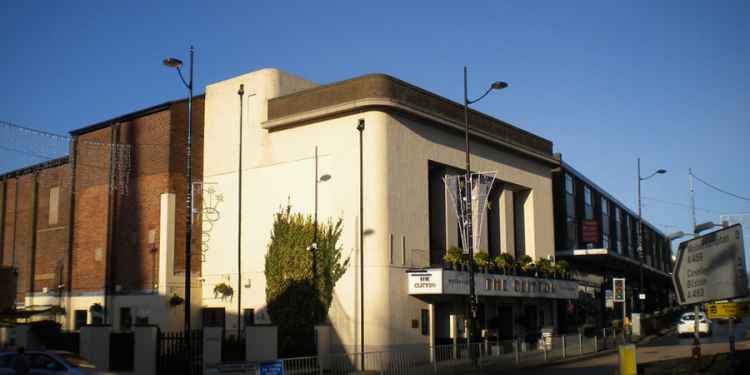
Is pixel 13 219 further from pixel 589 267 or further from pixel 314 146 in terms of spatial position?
pixel 589 267

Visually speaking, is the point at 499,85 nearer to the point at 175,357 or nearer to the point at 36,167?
the point at 175,357

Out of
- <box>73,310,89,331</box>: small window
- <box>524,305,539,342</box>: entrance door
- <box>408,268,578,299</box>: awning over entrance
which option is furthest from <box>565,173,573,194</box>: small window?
<box>73,310,89,331</box>: small window

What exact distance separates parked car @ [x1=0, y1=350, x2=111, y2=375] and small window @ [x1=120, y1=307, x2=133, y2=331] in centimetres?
1840

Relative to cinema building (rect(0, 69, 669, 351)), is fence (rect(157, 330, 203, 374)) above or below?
below

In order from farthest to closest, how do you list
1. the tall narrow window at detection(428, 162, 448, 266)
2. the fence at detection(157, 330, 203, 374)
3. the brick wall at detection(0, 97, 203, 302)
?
the brick wall at detection(0, 97, 203, 302)
the tall narrow window at detection(428, 162, 448, 266)
the fence at detection(157, 330, 203, 374)

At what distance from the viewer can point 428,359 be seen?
2864 centimetres

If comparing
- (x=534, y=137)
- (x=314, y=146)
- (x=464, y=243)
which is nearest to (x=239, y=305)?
(x=314, y=146)

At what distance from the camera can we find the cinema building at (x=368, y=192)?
3253 cm

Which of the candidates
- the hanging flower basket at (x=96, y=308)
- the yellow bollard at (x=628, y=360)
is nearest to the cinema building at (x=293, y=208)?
the hanging flower basket at (x=96, y=308)

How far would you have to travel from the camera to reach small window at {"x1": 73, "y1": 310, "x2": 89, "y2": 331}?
40.8m

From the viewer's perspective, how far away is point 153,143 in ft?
129

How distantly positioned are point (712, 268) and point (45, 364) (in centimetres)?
1655

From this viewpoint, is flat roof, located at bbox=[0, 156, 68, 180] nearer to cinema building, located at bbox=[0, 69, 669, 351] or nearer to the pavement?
cinema building, located at bbox=[0, 69, 669, 351]

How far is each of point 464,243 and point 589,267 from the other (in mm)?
27123
